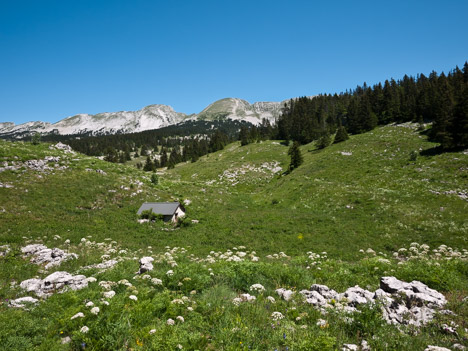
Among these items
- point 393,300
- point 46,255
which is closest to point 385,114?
point 393,300

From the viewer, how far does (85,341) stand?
472cm

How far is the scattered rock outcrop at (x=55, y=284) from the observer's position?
27.4 ft

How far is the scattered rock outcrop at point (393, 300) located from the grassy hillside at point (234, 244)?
38 centimetres

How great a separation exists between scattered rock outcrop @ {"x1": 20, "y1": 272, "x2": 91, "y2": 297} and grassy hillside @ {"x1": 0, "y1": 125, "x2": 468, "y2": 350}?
1.64 feet

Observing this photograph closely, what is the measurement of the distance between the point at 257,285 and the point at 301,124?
298ft

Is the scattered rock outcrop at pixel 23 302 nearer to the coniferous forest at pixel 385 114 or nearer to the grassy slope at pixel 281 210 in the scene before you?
the grassy slope at pixel 281 210

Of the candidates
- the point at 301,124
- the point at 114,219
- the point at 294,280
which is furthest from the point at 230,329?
the point at 301,124

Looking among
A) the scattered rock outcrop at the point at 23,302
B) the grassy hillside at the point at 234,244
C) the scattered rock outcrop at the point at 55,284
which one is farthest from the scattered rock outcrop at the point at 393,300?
the scattered rock outcrop at the point at 23,302

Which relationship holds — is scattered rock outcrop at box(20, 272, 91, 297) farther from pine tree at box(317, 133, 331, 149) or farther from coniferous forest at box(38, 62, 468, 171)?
pine tree at box(317, 133, 331, 149)

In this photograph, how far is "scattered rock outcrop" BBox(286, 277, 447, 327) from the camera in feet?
19.6

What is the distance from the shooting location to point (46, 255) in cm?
1317

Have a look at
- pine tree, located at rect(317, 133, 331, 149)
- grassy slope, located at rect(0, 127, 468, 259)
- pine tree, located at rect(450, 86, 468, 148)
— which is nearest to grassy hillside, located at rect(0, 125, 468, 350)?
grassy slope, located at rect(0, 127, 468, 259)

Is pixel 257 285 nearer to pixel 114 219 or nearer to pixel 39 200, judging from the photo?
pixel 114 219

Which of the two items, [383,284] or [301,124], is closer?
[383,284]
